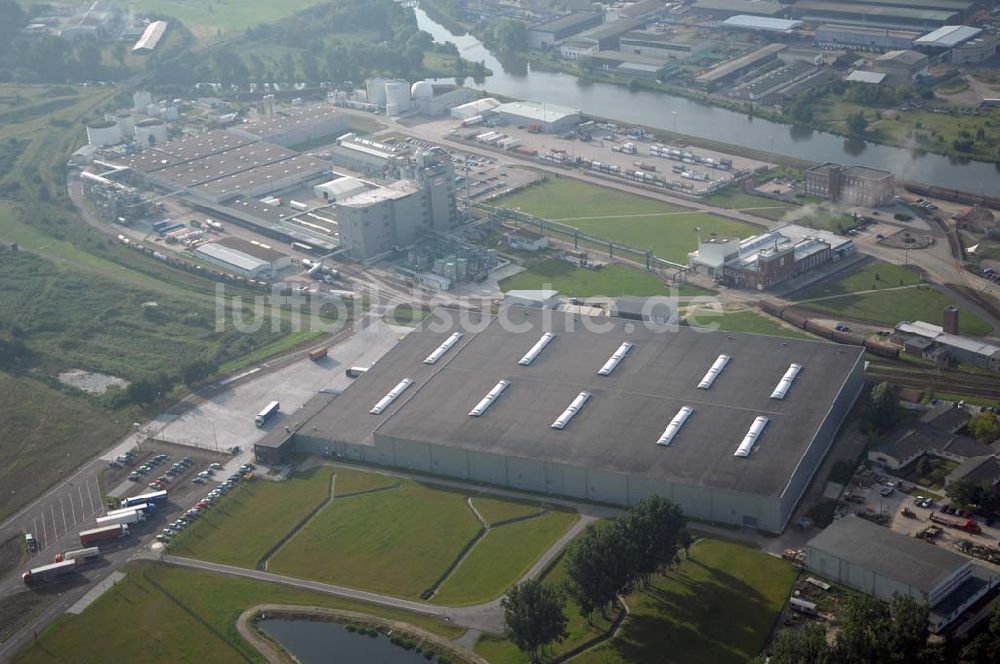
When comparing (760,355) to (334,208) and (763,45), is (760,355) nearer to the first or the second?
(334,208)

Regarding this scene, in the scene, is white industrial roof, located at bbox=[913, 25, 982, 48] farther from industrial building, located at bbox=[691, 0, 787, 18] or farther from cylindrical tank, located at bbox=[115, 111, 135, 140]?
cylindrical tank, located at bbox=[115, 111, 135, 140]

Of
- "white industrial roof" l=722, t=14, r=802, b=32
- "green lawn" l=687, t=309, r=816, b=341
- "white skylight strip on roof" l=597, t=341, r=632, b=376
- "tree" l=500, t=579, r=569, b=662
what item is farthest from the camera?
"white industrial roof" l=722, t=14, r=802, b=32

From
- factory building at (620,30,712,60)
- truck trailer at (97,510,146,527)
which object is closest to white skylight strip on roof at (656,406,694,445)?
truck trailer at (97,510,146,527)

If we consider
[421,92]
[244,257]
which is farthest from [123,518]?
[421,92]

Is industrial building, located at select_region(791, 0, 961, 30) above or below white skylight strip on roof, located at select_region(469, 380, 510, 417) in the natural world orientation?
above

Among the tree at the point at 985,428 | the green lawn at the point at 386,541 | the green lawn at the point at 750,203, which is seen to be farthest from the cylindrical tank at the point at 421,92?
the tree at the point at 985,428

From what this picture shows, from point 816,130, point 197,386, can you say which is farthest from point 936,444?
point 816,130

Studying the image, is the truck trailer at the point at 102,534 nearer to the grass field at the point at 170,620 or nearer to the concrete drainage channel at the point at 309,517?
the grass field at the point at 170,620

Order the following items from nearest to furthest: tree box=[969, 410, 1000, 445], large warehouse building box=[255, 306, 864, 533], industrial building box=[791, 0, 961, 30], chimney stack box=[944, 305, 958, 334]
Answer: large warehouse building box=[255, 306, 864, 533], tree box=[969, 410, 1000, 445], chimney stack box=[944, 305, 958, 334], industrial building box=[791, 0, 961, 30]
